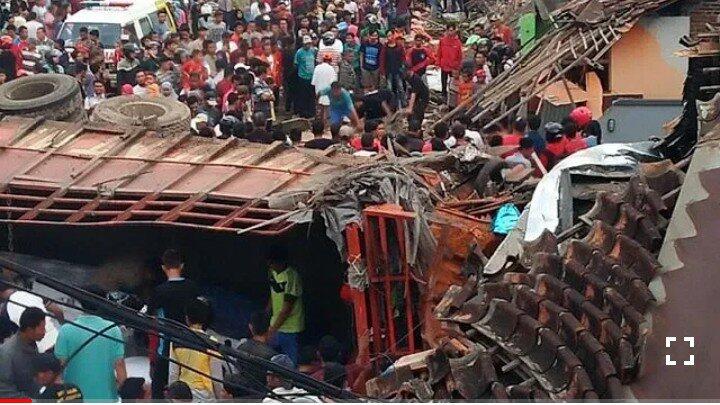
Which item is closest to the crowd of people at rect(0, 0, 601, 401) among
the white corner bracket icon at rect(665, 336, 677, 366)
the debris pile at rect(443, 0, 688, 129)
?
the debris pile at rect(443, 0, 688, 129)

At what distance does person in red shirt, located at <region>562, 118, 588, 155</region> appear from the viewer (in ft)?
49.6

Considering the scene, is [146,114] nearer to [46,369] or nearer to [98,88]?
[98,88]

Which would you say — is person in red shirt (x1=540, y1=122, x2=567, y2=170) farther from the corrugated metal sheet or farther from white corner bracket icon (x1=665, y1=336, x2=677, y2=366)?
white corner bracket icon (x1=665, y1=336, x2=677, y2=366)

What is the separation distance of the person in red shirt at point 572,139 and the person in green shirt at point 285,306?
342 centimetres

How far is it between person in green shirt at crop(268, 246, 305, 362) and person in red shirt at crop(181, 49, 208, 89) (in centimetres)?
788

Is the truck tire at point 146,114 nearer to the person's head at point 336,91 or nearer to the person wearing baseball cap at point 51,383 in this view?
the person's head at point 336,91

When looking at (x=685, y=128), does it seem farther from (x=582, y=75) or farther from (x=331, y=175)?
(x=582, y=75)

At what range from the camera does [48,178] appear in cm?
1433

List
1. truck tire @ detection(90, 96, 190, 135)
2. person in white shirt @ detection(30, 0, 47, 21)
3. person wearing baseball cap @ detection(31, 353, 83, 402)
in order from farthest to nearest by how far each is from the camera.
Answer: person in white shirt @ detection(30, 0, 47, 21), truck tire @ detection(90, 96, 190, 135), person wearing baseball cap @ detection(31, 353, 83, 402)

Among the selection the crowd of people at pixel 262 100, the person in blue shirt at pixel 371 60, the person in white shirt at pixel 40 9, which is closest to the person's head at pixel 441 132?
the crowd of people at pixel 262 100

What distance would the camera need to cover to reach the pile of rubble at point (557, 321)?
9555mm

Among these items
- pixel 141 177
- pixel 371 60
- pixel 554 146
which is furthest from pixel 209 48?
pixel 554 146

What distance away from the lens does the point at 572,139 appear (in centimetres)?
1533

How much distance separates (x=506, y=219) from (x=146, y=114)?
5738mm
